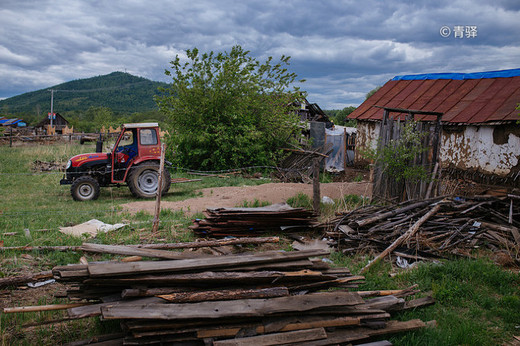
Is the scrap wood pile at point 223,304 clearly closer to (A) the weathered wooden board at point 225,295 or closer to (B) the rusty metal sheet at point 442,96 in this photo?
(A) the weathered wooden board at point 225,295

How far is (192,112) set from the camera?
1886 cm

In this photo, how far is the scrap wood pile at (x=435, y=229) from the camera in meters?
6.82

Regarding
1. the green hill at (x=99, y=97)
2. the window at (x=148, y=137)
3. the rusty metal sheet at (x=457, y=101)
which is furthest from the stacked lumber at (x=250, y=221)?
the green hill at (x=99, y=97)

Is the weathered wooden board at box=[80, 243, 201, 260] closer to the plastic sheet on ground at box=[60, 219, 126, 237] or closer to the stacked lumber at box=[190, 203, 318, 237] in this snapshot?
the plastic sheet on ground at box=[60, 219, 126, 237]

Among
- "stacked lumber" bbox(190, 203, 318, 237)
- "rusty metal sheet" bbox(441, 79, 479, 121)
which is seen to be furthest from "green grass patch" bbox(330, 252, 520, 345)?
"rusty metal sheet" bbox(441, 79, 479, 121)

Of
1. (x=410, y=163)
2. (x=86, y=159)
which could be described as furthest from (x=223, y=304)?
(x=86, y=159)

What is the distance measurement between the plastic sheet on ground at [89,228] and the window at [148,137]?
468 centimetres

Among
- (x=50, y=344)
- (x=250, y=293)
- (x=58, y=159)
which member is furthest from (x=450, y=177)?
(x=58, y=159)

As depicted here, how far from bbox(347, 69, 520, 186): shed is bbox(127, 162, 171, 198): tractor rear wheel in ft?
21.8

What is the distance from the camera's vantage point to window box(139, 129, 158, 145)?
12.4 m

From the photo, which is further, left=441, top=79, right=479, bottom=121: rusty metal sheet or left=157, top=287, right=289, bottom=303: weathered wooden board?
left=441, top=79, right=479, bottom=121: rusty metal sheet

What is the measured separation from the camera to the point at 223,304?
377cm

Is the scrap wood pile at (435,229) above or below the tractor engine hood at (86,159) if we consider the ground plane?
below

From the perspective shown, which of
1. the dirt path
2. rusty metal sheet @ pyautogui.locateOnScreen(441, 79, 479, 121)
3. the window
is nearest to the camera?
the dirt path
